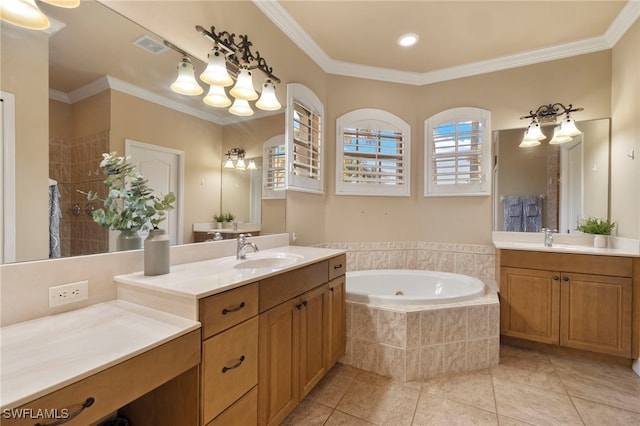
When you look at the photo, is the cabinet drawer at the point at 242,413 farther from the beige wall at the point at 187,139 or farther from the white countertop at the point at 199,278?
the beige wall at the point at 187,139

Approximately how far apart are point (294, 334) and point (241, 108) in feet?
4.88

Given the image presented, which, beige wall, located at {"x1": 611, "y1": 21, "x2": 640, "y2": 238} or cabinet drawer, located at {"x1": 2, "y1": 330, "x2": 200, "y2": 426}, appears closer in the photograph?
cabinet drawer, located at {"x1": 2, "y1": 330, "x2": 200, "y2": 426}

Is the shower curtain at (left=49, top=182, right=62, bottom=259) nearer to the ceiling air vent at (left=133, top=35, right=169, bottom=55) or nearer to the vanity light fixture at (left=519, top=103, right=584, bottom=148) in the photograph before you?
the ceiling air vent at (left=133, top=35, right=169, bottom=55)

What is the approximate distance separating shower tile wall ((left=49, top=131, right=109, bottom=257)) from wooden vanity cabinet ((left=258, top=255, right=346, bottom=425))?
0.78 metres

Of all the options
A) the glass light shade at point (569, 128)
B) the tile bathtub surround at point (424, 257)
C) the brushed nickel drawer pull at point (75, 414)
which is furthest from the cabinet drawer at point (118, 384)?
the glass light shade at point (569, 128)

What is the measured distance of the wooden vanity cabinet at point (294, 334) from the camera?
136 cm

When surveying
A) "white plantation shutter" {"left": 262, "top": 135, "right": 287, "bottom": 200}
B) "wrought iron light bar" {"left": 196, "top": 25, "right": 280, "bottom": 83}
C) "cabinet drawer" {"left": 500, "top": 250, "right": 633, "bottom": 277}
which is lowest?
"cabinet drawer" {"left": 500, "top": 250, "right": 633, "bottom": 277}

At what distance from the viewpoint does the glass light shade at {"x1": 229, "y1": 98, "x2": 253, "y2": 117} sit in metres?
1.89

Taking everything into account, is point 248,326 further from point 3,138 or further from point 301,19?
point 301,19

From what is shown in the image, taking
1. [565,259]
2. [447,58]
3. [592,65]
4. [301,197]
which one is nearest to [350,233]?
[301,197]

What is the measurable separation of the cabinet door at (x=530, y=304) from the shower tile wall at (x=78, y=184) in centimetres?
298

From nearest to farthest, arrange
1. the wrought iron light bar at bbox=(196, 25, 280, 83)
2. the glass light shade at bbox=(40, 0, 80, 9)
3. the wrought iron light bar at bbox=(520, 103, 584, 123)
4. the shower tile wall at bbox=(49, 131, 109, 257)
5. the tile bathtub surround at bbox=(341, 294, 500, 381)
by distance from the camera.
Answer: the glass light shade at bbox=(40, 0, 80, 9) → the shower tile wall at bbox=(49, 131, 109, 257) → the wrought iron light bar at bbox=(196, 25, 280, 83) → the tile bathtub surround at bbox=(341, 294, 500, 381) → the wrought iron light bar at bbox=(520, 103, 584, 123)

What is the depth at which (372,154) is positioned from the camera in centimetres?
313

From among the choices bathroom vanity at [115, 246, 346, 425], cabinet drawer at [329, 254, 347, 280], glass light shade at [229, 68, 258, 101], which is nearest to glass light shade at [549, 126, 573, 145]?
cabinet drawer at [329, 254, 347, 280]
